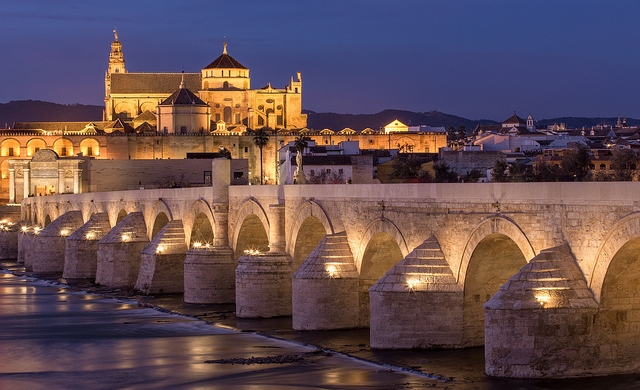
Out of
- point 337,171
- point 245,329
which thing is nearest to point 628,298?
point 245,329

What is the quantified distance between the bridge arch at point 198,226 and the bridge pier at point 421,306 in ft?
53.4

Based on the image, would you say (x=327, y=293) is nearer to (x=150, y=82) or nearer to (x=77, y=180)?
(x=77, y=180)

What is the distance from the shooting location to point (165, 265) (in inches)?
1492

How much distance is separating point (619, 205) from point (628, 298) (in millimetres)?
1648

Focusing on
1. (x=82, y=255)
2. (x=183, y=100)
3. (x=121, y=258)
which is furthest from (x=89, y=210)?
(x=183, y=100)

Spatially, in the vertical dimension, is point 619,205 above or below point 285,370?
above

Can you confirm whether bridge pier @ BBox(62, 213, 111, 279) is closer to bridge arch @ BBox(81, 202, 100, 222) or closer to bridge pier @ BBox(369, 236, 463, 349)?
bridge arch @ BBox(81, 202, 100, 222)

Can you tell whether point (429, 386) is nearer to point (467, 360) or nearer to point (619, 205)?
point (467, 360)

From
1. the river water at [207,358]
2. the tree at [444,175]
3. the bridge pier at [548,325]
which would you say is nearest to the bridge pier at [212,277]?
the river water at [207,358]

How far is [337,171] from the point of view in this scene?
71.2 meters

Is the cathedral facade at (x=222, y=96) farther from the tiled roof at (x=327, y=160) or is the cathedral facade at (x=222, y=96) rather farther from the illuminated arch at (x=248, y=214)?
the illuminated arch at (x=248, y=214)

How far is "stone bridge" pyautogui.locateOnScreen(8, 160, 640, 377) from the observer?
716 inches

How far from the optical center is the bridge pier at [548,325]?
18.1 meters

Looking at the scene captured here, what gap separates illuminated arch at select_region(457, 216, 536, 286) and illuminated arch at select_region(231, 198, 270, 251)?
11084mm
